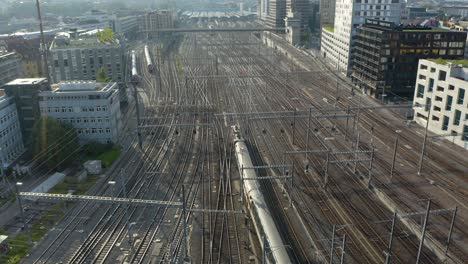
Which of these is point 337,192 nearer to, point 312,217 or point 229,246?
point 312,217

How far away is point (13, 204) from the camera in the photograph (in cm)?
2756

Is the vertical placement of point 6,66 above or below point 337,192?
above

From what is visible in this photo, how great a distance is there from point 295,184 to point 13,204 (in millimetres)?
20571

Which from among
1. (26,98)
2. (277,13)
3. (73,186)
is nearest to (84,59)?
(26,98)

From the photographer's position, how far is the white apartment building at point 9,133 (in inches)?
1303

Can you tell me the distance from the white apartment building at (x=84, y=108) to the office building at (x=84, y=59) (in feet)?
53.2

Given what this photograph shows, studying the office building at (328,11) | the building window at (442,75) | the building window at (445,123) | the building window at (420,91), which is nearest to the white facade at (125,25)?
the office building at (328,11)

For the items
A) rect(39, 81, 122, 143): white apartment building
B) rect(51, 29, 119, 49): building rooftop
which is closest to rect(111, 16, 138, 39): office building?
rect(51, 29, 119, 49): building rooftop

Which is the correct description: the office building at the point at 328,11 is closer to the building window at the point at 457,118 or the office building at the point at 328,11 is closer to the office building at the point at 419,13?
the office building at the point at 419,13

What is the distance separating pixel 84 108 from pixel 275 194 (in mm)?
20106

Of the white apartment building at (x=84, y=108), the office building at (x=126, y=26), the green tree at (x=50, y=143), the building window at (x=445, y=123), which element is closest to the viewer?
the green tree at (x=50, y=143)

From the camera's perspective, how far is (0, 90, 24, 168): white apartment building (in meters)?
33.1

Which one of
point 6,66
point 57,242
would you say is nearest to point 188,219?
point 57,242

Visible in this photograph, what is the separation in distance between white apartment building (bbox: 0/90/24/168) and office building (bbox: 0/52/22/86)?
51.7 ft
